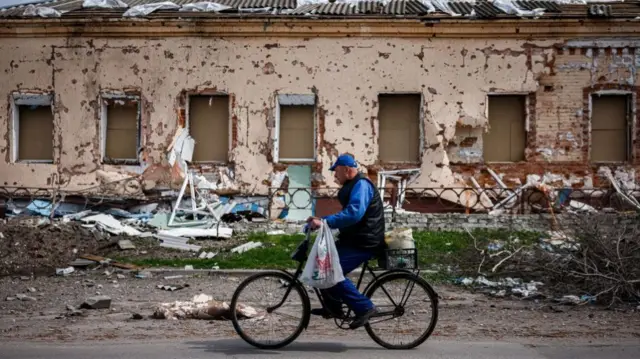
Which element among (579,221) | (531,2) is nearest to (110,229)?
(579,221)

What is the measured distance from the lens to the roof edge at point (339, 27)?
17.6 meters

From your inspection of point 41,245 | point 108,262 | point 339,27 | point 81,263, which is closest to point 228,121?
point 339,27

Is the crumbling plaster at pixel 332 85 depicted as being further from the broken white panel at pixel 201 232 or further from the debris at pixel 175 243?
the debris at pixel 175 243

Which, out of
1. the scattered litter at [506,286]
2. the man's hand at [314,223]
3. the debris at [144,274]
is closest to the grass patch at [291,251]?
the scattered litter at [506,286]

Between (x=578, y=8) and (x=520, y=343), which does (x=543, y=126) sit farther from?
(x=520, y=343)

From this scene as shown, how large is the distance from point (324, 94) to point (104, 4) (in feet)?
19.1

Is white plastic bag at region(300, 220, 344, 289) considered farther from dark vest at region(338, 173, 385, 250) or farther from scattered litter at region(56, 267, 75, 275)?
scattered litter at region(56, 267, 75, 275)

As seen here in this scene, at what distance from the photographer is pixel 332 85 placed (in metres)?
18.0

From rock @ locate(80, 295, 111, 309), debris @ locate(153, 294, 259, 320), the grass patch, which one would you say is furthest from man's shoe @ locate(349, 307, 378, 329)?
the grass patch

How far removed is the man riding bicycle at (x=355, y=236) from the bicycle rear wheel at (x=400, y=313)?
21cm

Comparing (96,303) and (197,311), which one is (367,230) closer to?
(197,311)

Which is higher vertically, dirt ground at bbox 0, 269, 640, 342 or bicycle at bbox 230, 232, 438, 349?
bicycle at bbox 230, 232, 438, 349

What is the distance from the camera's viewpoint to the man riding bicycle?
709cm

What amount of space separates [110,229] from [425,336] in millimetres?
9264
